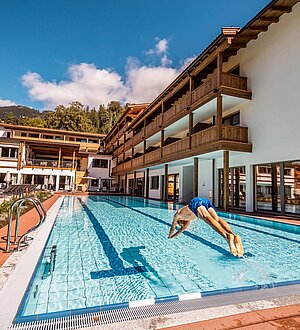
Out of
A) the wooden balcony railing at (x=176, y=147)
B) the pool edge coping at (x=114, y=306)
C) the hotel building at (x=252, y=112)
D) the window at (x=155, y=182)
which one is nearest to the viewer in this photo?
the pool edge coping at (x=114, y=306)

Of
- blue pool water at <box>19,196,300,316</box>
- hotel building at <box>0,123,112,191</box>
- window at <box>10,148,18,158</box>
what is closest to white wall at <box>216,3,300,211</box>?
blue pool water at <box>19,196,300,316</box>

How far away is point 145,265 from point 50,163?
28961 millimetres

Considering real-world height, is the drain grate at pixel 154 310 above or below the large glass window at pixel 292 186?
below

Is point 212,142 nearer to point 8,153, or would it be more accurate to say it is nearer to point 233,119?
point 233,119

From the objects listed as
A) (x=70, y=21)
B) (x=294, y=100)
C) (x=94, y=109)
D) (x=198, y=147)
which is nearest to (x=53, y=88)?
(x=94, y=109)

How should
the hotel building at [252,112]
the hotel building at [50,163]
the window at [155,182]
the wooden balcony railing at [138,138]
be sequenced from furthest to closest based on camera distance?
the hotel building at [50,163], the window at [155,182], the wooden balcony railing at [138,138], the hotel building at [252,112]

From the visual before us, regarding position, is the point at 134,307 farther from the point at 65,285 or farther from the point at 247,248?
the point at 247,248

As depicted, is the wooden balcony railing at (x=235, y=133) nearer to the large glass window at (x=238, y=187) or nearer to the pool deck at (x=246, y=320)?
the large glass window at (x=238, y=187)

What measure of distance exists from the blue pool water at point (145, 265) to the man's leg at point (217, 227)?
90 cm

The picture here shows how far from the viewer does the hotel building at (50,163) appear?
97.1ft

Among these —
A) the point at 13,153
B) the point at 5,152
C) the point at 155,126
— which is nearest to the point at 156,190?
the point at 155,126

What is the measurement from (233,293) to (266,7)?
11.8 meters

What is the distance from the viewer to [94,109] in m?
73.8

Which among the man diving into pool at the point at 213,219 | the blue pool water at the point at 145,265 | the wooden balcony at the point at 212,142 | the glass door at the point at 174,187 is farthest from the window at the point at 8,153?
A: the man diving into pool at the point at 213,219
